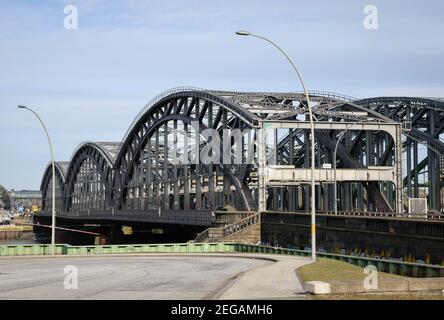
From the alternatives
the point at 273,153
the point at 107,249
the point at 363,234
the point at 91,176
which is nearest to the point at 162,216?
the point at 273,153

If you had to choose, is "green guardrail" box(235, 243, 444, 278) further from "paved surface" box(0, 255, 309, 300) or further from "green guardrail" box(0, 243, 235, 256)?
"green guardrail" box(0, 243, 235, 256)

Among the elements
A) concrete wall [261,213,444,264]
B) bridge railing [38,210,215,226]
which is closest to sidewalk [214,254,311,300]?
concrete wall [261,213,444,264]

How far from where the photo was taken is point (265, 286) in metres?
22.0

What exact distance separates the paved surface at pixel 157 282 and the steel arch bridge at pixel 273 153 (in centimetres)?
3394

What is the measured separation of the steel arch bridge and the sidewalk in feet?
120

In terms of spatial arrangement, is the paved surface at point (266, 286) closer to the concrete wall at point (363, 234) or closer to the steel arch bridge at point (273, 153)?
the concrete wall at point (363, 234)

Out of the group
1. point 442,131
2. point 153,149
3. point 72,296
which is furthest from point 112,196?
point 72,296

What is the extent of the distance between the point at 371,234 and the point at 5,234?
151 meters

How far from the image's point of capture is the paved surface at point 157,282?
65.2 feet

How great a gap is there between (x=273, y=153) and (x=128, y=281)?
214 ft

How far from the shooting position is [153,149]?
12875 centimetres

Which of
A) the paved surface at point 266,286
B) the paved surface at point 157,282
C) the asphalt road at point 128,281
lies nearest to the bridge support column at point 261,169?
the asphalt road at point 128,281

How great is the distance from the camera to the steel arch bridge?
72500 millimetres
